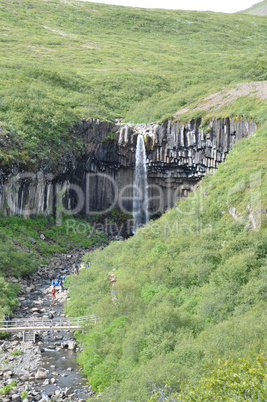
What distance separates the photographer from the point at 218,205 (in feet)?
109

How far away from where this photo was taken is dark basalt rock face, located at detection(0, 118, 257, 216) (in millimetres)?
50303

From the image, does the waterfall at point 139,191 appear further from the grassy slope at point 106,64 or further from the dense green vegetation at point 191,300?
the dense green vegetation at point 191,300

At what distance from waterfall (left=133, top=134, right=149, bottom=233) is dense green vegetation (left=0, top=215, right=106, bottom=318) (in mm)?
6499

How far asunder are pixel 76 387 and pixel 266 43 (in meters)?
125

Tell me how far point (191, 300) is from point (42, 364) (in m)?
9.23

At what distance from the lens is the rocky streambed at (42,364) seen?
23.1m

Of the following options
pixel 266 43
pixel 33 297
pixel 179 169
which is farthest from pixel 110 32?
pixel 33 297

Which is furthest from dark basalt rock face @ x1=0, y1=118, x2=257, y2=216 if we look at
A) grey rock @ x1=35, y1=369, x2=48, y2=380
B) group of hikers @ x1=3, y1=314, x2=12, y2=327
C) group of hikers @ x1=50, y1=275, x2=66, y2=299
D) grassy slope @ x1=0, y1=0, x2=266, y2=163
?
grey rock @ x1=35, y1=369, x2=48, y2=380

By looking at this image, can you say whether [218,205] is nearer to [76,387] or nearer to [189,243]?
[189,243]

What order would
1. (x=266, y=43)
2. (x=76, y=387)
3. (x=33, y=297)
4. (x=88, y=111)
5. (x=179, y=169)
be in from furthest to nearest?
(x=266, y=43) → (x=88, y=111) → (x=179, y=169) → (x=33, y=297) → (x=76, y=387)

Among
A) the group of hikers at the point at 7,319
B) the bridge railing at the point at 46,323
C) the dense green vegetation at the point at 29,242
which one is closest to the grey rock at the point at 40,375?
the bridge railing at the point at 46,323

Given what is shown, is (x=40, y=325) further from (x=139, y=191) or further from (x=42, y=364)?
(x=139, y=191)

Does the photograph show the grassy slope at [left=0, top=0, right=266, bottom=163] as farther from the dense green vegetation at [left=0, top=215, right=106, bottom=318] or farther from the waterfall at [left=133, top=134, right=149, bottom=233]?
the dense green vegetation at [left=0, top=215, right=106, bottom=318]

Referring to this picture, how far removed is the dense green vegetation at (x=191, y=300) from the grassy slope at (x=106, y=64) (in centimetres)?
1671
